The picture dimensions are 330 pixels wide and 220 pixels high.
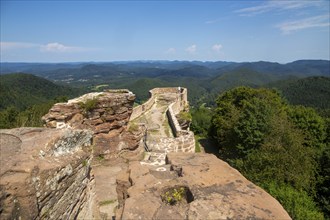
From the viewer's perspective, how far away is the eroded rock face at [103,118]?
10.5 metres

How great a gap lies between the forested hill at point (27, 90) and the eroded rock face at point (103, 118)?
9435cm

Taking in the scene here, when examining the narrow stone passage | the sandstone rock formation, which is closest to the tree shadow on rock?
the narrow stone passage

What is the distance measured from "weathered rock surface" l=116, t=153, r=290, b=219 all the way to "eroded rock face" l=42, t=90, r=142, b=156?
5476 mm

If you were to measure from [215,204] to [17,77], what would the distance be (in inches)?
6140

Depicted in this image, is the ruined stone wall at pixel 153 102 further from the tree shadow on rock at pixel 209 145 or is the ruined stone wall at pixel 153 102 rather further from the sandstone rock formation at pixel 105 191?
the sandstone rock formation at pixel 105 191

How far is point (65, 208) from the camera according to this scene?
5426 mm

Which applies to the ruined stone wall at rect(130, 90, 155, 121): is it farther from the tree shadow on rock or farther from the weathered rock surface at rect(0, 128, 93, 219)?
the weathered rock surface at rect(0, 128, 93, 219)

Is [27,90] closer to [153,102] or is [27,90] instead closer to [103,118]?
[153,102]

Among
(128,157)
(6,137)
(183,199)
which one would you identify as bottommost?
(128,157)

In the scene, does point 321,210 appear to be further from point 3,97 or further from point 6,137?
point 3,97

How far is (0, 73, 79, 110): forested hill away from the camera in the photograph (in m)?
97.7

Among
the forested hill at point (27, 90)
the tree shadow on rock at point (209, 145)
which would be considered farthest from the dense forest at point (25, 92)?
the tree shadow on rock at point (209, 145)

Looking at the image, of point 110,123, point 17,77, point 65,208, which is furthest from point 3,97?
point 65,208

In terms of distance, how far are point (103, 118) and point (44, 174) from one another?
6766 millimetres
